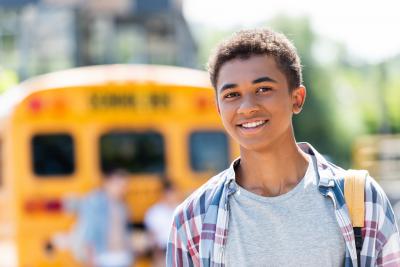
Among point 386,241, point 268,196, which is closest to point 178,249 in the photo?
point 268,196

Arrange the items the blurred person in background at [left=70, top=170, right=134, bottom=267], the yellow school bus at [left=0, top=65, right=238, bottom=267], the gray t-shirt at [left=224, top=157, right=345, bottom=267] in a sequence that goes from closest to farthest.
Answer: the gray t-shirt at [left=224, top=157, right=345, bottom=267]
the blurred person in background at [left=70, top=170, right=134, bottom=267]
the yellow school bus at [left=0, top=65, right=238, bottom=267]

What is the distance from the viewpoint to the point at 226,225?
90.3 inches

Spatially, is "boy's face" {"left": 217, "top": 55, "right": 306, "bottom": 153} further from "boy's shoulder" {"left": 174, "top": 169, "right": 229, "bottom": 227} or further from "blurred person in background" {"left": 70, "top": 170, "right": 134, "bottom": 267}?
"blurred person in background" {"left": 70, "top": 170, "right": 134, "bottom": 267}

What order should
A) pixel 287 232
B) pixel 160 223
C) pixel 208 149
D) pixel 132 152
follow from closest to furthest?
pixel 287 232, pixel 160 223, pixel 132 152, pixel 208 149

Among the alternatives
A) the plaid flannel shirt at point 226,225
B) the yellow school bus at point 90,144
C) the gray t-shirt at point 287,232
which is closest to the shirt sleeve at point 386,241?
the plaid flannel shirt at point 226,225

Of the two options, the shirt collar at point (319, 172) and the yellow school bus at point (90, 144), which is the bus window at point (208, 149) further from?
the shirt collar at point (319, 172)

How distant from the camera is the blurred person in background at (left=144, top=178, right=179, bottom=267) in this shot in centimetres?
797

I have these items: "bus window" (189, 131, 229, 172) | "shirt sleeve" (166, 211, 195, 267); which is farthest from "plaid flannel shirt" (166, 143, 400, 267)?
"bus window" (189, 131, 229, 172)

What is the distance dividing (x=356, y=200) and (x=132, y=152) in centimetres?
638

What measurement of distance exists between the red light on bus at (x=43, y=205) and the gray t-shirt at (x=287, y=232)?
627 cm

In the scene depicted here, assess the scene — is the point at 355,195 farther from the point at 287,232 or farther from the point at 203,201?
the point at 203,201

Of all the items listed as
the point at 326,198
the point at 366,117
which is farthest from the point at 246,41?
the point at 366,117

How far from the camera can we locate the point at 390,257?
2.26m

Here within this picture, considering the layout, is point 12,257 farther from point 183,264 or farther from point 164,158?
point 183,264
